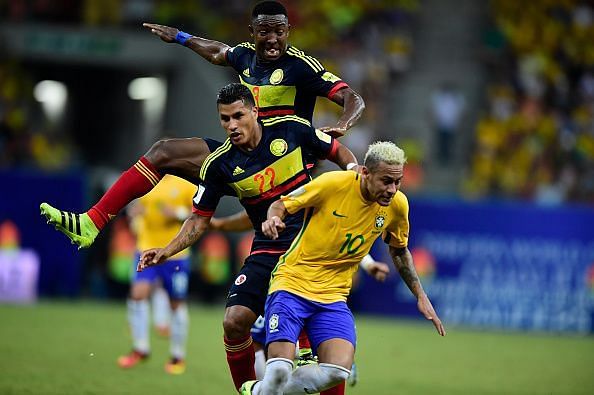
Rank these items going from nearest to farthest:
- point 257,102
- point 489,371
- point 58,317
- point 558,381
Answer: point 257,102
point 558,381
point 489,371
point 58,317

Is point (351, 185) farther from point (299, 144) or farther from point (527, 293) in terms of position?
point (527, 293)

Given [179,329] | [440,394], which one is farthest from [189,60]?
[440,394]

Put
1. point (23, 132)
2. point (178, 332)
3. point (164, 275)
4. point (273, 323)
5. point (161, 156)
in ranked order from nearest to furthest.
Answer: point (273, 323) → point (161, 156) → point (178, 332) → point (164, 275) → point (23, 132)

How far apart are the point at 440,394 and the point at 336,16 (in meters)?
14.9

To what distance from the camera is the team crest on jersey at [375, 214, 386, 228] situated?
8.08 meters

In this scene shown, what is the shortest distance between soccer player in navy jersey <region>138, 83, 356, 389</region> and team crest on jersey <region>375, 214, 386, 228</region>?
0.59 meters

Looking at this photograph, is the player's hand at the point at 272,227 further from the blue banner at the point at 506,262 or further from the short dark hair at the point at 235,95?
the blue banner at the point at 506,262

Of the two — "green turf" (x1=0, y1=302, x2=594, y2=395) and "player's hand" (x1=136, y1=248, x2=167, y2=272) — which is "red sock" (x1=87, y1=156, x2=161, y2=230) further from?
"green turf" (x1=0, y1=302, x2=594, y2=395)

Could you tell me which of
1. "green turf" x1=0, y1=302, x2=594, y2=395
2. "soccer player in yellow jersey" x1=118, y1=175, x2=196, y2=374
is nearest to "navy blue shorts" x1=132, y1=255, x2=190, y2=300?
"soccer player in yellow jersey" x1=118, y1=175, x2=196, y2=374

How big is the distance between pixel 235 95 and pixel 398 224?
5.16 ft

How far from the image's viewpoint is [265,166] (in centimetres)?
841

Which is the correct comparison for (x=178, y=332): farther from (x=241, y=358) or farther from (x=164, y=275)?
(x=241, y=358)

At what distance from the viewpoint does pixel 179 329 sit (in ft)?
42.2

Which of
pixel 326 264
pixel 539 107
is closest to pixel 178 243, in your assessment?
pixel 326 264
